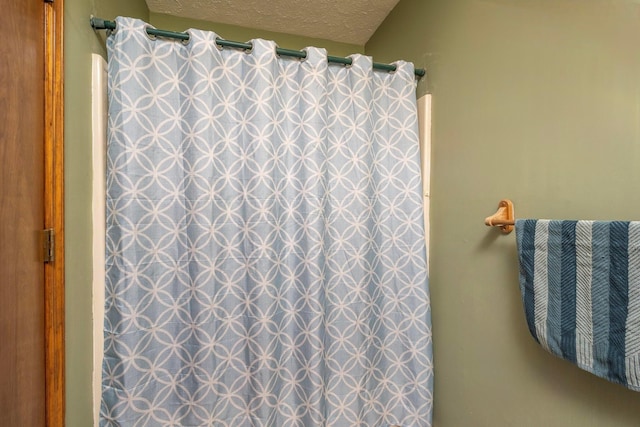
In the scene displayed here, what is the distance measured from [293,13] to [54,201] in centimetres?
141

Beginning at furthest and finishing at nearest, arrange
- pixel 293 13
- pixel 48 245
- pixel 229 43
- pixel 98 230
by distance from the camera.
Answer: pixel 293 13 → pixel 229 43 → pixel 98 230 → pixel 48 245

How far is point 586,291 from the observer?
2.12ft

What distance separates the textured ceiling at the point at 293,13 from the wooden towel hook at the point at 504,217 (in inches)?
46.3

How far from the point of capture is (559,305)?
0.70 meters

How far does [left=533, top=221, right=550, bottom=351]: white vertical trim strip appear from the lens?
727 millimetres

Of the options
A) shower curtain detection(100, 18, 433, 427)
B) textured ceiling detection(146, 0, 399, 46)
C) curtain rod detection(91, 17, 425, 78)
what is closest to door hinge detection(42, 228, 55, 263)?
shower curtain detection(100, 18, 433, 427)

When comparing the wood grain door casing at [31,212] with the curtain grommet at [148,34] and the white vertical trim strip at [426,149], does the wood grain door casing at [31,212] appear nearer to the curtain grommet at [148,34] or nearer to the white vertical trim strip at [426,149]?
the curtain grommet at [148,34]

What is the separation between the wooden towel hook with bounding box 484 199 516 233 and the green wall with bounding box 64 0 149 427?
3.90ft

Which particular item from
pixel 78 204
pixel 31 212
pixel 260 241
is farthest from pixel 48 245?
pixel 260 241

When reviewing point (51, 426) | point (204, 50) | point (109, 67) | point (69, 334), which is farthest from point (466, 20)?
point (51, 426)

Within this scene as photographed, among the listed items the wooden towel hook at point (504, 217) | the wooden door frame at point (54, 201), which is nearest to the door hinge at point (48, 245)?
the wooden door frame at point (54, 201)

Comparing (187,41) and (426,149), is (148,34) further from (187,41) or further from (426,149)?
(426,149)

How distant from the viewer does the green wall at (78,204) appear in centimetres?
84

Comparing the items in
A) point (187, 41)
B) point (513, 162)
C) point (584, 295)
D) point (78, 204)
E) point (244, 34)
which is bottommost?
point (584, 295)
